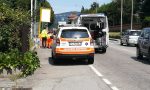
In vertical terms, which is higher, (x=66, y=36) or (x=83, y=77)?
(x=66, y=36)

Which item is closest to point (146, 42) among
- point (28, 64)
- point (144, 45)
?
point (144, 45)

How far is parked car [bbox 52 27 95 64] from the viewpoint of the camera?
793 inches

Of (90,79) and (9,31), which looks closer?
(90,79)

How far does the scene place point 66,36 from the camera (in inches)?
805

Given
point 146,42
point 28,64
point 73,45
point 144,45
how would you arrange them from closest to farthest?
point 28,64 < point 73,45 < point 146,42 < point 144,45

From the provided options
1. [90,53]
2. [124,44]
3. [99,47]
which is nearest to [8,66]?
[90,53]

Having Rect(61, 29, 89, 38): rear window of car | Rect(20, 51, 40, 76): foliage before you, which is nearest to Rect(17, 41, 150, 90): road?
Rect(20, 51, 40, 76): foliage

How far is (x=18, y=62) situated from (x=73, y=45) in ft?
17.9

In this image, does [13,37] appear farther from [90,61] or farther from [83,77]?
[90,61]

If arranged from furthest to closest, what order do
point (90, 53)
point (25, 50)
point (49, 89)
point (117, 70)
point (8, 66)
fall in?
1. point (90, 53)
2. point (117, 70)
3. point (25, 50)
4. point (8, 66)
5. point (49, 89)

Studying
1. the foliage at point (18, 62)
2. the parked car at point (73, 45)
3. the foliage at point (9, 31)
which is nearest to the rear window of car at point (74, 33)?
the parked car at point (73, 45)

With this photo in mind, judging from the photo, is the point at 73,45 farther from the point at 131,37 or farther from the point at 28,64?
the point at 131,37

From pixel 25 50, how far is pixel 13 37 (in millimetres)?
811

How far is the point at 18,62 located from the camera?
Answer: 15094 millimetres
